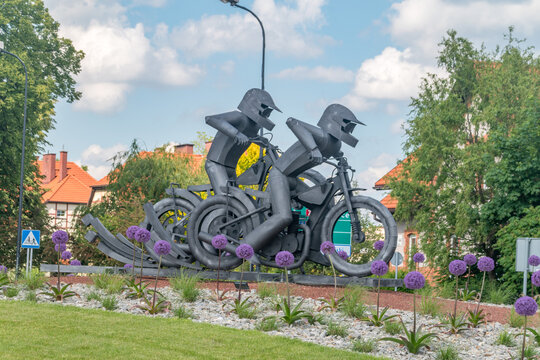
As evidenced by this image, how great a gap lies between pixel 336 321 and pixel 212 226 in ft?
17.4

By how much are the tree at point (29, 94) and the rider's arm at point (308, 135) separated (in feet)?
67.7

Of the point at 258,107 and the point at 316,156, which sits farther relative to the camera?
the point at 258,107

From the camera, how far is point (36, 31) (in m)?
37.9

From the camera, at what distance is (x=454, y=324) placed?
36.5 ft

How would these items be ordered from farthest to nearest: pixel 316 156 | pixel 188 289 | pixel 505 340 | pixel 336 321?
1. pixel 316 156
2. pixel 188 289
3. pixel 336 321
4. pixel 505 340

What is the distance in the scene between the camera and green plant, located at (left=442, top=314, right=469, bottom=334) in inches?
438

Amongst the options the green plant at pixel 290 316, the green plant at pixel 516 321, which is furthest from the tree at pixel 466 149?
the green plant at pixel 290 316

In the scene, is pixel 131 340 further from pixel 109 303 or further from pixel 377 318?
pixel 377 318

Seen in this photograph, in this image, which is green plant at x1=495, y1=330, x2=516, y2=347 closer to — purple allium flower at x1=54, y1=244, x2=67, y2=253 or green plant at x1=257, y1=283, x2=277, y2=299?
green plant at x1=257, y1=283, x2=277, y2=299

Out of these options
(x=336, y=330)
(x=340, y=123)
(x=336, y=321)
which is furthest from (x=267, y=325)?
(x=340, y=123)

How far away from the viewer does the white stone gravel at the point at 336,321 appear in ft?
33.5

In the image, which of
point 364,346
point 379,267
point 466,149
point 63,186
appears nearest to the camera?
point 364,346

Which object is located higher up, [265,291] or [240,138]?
[240,138]

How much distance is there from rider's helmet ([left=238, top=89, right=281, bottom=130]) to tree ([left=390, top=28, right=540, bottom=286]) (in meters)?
14.0
